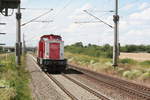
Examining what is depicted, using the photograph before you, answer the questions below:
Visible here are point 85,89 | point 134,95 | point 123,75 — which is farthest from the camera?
point 123,75

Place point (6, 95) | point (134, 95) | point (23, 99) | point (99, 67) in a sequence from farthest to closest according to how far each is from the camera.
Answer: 1. point (99, 67)
2. point (134, 95)
3. point (23, 99)
4. point (6, 95)

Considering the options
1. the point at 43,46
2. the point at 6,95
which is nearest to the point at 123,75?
the point at 43,46

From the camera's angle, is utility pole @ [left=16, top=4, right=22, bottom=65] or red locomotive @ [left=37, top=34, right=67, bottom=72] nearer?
red locomotive @ [left=37, top=34, right=67, bottom=72]

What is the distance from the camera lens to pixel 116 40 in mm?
29625

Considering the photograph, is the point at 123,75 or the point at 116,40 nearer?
the point at 123,75

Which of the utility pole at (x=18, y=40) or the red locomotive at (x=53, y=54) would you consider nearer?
the red locomotive at (x=53, y=54)

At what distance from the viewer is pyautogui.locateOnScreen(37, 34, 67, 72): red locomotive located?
29625 millimetres

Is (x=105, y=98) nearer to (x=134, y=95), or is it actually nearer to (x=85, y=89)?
(x=134, y=95)

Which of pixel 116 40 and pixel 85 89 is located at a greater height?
pixel 116 40

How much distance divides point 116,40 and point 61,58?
5.58 meters

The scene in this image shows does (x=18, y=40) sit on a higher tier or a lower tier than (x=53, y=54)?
higher

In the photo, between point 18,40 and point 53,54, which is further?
point 18,40

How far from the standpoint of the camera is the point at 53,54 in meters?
30.3

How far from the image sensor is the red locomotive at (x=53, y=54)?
97.2 ft
